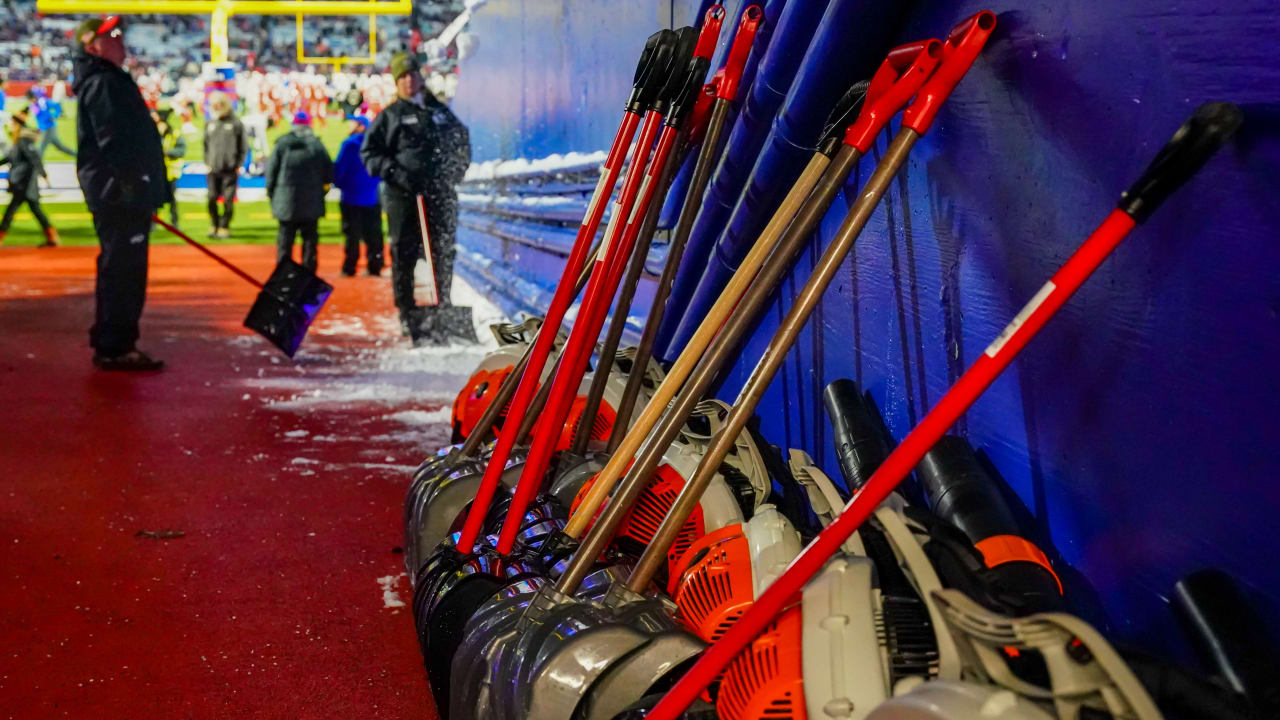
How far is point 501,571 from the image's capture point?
210 centimetres

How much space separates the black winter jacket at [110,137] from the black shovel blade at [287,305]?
829 mm

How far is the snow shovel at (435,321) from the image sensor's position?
6793 mm

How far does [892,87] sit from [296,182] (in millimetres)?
8497

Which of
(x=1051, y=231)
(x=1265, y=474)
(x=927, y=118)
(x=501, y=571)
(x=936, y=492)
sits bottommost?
(x=501, y=571)

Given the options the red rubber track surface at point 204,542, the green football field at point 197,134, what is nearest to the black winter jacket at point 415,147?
the red rubber track surface at point 204,542

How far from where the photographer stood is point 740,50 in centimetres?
242

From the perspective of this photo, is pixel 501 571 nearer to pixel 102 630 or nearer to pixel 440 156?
pixel 102 630

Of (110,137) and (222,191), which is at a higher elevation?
(110,137)

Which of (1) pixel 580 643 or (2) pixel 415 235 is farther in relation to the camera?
(2) pixel 415 235

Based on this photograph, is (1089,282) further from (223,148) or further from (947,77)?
(223,148)

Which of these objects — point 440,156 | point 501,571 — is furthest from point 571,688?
point 440,156

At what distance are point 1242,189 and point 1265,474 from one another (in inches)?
11.8

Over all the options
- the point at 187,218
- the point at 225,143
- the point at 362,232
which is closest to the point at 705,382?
the point at 362,232

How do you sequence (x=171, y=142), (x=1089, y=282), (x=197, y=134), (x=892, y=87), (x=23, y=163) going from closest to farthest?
(x=1089, y=282), (x=892, y=87), (x=23, y=163), (x=171, y=142), (x=197, y=134)
